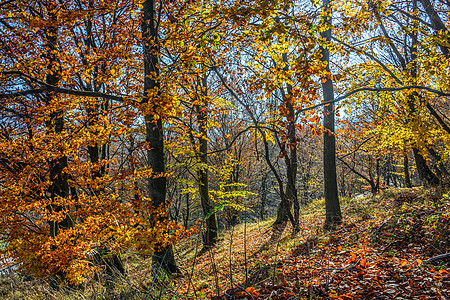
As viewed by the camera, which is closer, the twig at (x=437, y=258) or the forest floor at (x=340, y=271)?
the forest floor at (x=340, y=271)

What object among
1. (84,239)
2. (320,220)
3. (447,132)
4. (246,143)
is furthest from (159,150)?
(246,143)

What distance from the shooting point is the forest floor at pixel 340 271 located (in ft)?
9.62

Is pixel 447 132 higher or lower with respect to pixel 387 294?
higher

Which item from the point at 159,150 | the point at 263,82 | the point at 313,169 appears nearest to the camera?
the point at 263,82

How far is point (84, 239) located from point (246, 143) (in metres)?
13.7

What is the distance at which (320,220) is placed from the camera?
28.9 feet

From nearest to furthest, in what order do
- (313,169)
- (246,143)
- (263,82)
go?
(263,82)
(246,143)
(313,169)

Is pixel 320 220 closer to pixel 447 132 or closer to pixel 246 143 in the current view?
pixel 447 132

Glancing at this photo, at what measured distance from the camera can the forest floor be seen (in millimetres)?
2934

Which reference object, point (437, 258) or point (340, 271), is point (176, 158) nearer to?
point (340, 271)

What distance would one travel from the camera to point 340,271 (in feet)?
12.6

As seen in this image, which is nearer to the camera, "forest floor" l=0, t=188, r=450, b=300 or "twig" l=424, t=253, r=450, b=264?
"forest floor" l=0, t=188, r=450, b=300

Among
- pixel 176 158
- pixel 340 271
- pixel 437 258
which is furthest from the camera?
pixel 176 158

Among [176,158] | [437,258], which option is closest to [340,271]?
[437,258]
